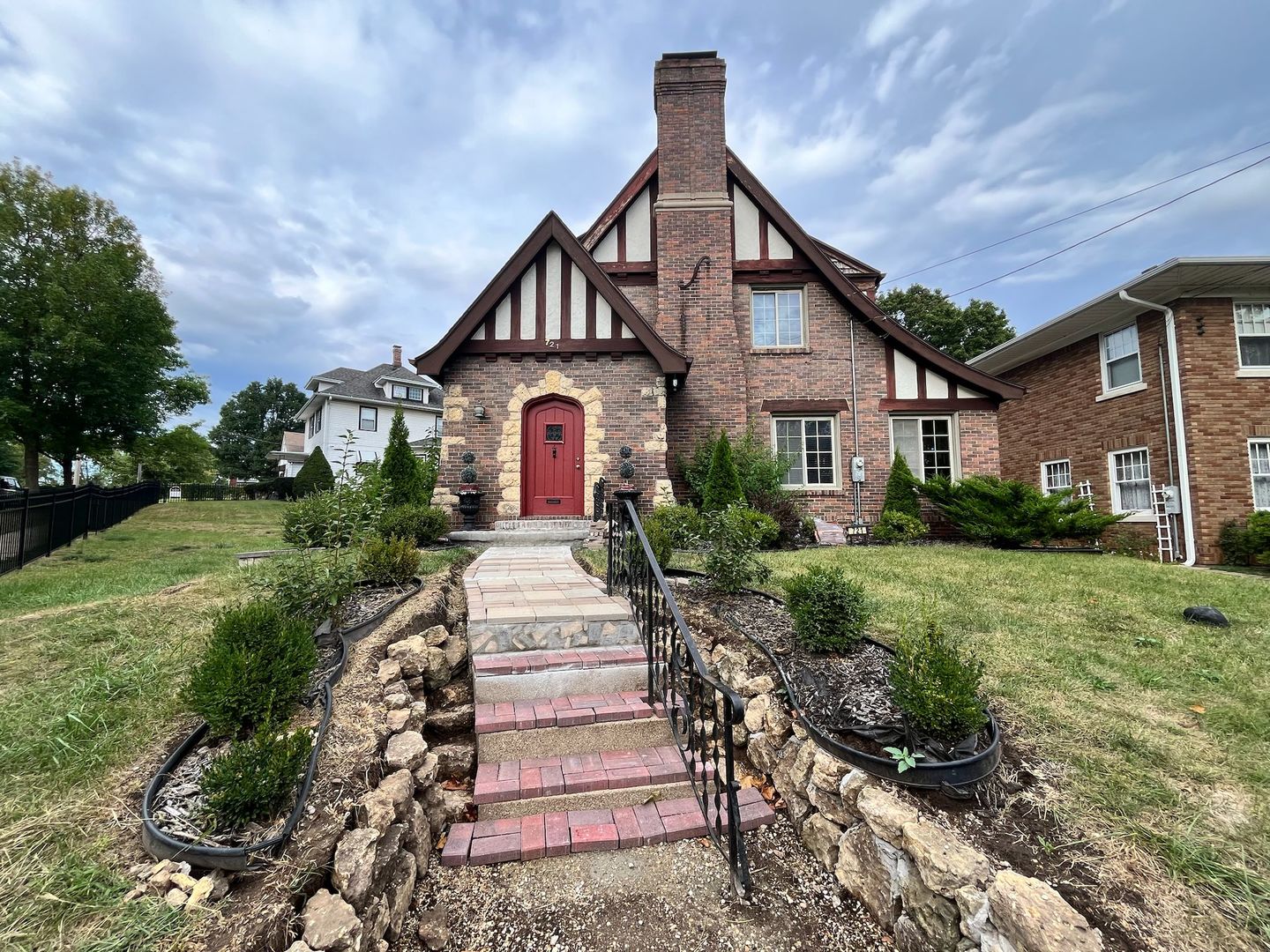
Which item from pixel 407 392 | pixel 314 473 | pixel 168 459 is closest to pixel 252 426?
pixel 168 459

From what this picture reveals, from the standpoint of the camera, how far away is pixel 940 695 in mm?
2629

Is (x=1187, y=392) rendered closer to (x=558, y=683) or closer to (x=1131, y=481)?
(x=1131, y=481)

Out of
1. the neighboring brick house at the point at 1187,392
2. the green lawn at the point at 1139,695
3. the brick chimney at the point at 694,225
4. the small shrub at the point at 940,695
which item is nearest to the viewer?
the green lawn at the point at 1139,695

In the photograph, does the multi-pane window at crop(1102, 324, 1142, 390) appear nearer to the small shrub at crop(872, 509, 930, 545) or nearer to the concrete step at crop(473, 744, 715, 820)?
the small shrub at crop(872, 509, 930, 545)

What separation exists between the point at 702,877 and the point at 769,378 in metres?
10.6

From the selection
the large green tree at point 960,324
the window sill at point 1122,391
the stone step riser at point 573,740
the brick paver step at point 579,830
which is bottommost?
the brick paver step at point 579,830

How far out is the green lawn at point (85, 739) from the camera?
1.77 m

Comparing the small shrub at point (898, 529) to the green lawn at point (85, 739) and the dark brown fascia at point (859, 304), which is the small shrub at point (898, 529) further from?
the green lawn at point (85, 739)

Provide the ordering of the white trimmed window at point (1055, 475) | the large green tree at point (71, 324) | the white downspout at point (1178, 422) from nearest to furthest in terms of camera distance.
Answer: the white downspout at point (1178, 422)
the white trimmed window at point (1055, 475)
the large green tree at point (71, 324)

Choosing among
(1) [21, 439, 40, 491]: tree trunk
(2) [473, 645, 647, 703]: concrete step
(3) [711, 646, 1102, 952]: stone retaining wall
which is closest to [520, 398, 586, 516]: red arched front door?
(2) [473, 645, 647, 703]: concrete step

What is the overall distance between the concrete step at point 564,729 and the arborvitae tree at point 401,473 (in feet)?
23.3

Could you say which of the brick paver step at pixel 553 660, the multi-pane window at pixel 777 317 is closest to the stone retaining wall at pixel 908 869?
the brick paver step at pixel 553 660

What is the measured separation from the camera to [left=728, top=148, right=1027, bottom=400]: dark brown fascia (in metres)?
11.3

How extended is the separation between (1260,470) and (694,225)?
11993 millimetres
